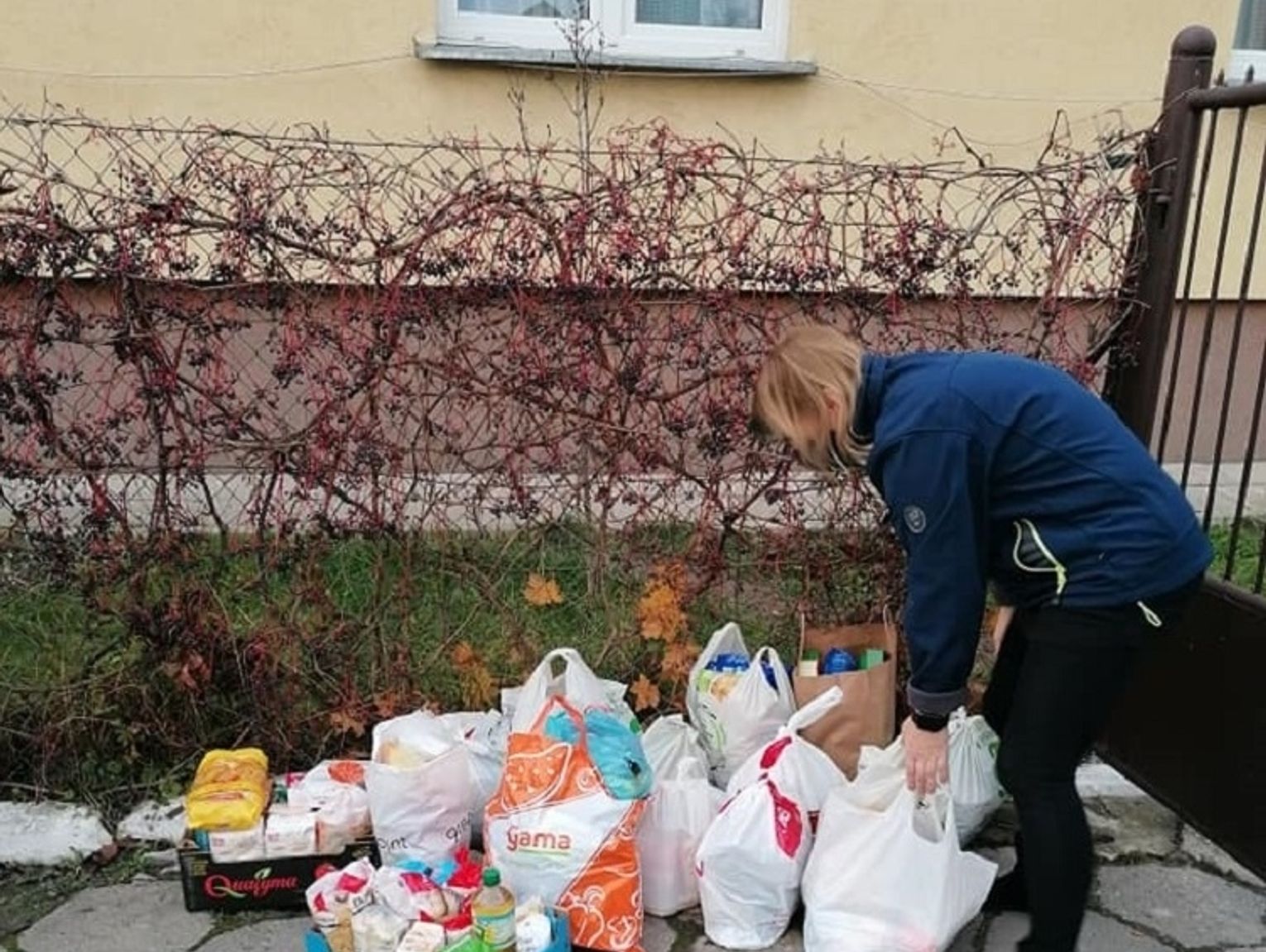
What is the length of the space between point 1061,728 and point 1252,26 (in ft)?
18.2

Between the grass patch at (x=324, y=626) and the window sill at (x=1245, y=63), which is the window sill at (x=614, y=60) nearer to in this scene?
the window sill at (x=1245, y=63)

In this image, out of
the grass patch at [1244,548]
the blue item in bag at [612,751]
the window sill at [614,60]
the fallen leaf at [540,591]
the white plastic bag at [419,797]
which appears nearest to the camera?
the blue item in bag at [612,751]

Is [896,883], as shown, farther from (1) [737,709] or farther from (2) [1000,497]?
(2) [1000,497]

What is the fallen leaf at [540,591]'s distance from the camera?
3295 millimetres

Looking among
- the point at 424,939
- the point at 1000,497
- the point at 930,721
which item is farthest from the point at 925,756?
the point at 424,939

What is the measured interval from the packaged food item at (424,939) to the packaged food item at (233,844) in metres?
0.55

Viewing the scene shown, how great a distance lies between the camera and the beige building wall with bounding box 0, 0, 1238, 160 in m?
5.23

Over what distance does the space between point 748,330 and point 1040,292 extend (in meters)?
0.89

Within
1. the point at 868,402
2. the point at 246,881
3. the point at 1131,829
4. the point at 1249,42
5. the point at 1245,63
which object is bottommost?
the point at 1131,829

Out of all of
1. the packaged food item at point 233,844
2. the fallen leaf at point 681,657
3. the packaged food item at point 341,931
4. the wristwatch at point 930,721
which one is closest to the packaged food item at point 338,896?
the packaged food item at point 341,931

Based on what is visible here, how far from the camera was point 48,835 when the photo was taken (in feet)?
9.99

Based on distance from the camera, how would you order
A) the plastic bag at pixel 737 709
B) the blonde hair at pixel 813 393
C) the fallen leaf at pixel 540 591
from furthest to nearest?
the fallen leaf at pixel 540 591 → the plastic bag at pixel 737 709 → the blonde hair at pixel 813 393

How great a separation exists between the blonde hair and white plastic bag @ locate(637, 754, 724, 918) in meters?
0.96

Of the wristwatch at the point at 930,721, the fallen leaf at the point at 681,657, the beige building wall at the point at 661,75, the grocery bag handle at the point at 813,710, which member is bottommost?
the fallen leaf at the point at 681,657
